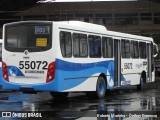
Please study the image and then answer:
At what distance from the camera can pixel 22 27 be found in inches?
613

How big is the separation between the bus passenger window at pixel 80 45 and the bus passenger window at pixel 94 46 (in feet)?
1.29

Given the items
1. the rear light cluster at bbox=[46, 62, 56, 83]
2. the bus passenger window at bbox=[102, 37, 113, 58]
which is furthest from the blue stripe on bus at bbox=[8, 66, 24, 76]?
the bus passenger window at bbox=[102, 37, 113, 58]

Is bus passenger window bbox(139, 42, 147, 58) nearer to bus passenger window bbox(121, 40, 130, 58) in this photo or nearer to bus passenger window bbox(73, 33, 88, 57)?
bus passenger window bbox(121, 40, 130, 58)

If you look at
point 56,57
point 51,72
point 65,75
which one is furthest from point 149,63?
point 51,72

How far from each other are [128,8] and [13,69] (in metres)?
45.6

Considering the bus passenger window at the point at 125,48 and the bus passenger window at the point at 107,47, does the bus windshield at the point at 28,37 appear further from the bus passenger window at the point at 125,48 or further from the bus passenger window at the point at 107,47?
the bus passenger window at the point at 125,48

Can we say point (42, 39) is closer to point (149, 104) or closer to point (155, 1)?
point (149, 104)

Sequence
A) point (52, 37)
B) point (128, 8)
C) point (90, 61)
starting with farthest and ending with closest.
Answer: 1. point (128, 8)
2. point (90, 61)
3. point (52, 37)

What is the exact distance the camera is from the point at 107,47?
18672 millimetres

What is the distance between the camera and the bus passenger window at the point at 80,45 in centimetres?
1608

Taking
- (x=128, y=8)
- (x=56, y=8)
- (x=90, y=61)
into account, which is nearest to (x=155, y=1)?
(x=128, y=8)

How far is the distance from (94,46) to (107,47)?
1.28 metres

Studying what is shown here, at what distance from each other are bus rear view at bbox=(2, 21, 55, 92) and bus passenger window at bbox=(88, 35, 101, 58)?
263cm

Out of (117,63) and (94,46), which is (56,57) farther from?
(117,63)
